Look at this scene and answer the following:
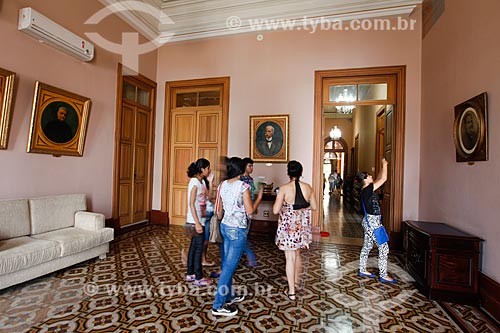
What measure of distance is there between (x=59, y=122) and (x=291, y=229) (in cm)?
376

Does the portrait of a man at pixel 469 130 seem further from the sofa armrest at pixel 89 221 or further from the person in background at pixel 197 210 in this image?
the sofa armrest at pixel 89 221

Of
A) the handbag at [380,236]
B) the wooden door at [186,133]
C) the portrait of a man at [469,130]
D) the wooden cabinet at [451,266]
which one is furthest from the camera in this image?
the wooden door at [186,133]

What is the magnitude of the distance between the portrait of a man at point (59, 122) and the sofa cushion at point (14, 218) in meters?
1.02

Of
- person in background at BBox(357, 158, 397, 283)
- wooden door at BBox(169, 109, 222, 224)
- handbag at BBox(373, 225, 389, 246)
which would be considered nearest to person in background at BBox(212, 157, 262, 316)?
person in background at BBox(357, 158, 397, 283)

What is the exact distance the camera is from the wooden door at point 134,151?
528 cm

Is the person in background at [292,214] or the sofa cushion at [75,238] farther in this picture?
the sofa cushion at [75,238]

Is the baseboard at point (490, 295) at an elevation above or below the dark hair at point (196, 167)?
below

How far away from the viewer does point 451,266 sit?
2828mm

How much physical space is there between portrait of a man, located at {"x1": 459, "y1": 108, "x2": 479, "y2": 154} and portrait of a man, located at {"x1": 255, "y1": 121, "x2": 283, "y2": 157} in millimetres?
2944

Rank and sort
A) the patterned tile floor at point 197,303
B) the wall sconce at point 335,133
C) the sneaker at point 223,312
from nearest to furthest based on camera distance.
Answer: the patterned tile floor at point 197,303
the sneaker at point 223,312
the wall sconce at point 335,133

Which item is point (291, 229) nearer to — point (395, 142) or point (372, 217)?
point (372, 217)

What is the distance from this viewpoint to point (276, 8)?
17.1ft

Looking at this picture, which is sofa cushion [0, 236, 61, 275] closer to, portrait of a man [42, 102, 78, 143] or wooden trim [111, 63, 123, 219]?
portrait of a man [42, 102, 78, 143]

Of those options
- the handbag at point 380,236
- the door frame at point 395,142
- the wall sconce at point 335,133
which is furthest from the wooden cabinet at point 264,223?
the wall sconce at point 335,133
